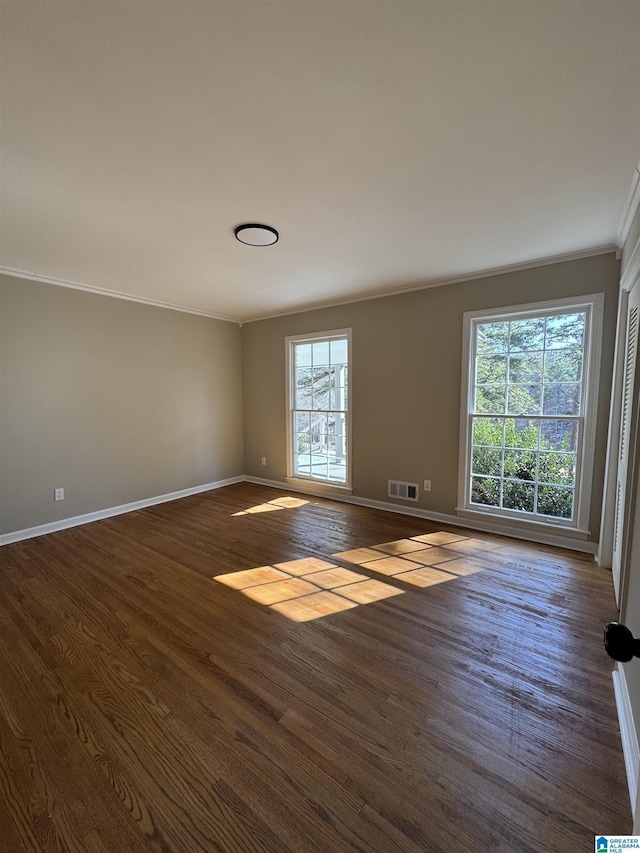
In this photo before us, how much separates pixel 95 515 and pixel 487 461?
4.39 metres

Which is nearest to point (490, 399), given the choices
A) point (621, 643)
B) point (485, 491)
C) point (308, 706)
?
point (485, 491)

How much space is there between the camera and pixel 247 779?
1.30m

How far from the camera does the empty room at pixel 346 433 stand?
3.92ft

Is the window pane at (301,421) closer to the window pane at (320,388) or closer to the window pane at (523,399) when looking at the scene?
the window pane at (320,388)

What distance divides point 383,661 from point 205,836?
3.37 ft

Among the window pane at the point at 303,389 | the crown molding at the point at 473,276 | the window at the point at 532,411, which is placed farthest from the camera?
the window pane at the point at 303,389

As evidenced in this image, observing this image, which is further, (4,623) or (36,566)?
(36,566)

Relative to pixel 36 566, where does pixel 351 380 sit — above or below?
above

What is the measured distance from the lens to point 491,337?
360 centimetres

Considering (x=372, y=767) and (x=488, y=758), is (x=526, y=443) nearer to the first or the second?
(x=488, y=758)

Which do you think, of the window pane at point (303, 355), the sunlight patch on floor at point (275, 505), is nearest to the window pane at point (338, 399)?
the window pane at point (303, 355)

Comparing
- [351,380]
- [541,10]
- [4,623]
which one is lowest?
[4,623]

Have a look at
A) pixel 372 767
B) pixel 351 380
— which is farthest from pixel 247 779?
pixel 351 380

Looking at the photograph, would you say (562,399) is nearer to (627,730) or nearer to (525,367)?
(525,367)
